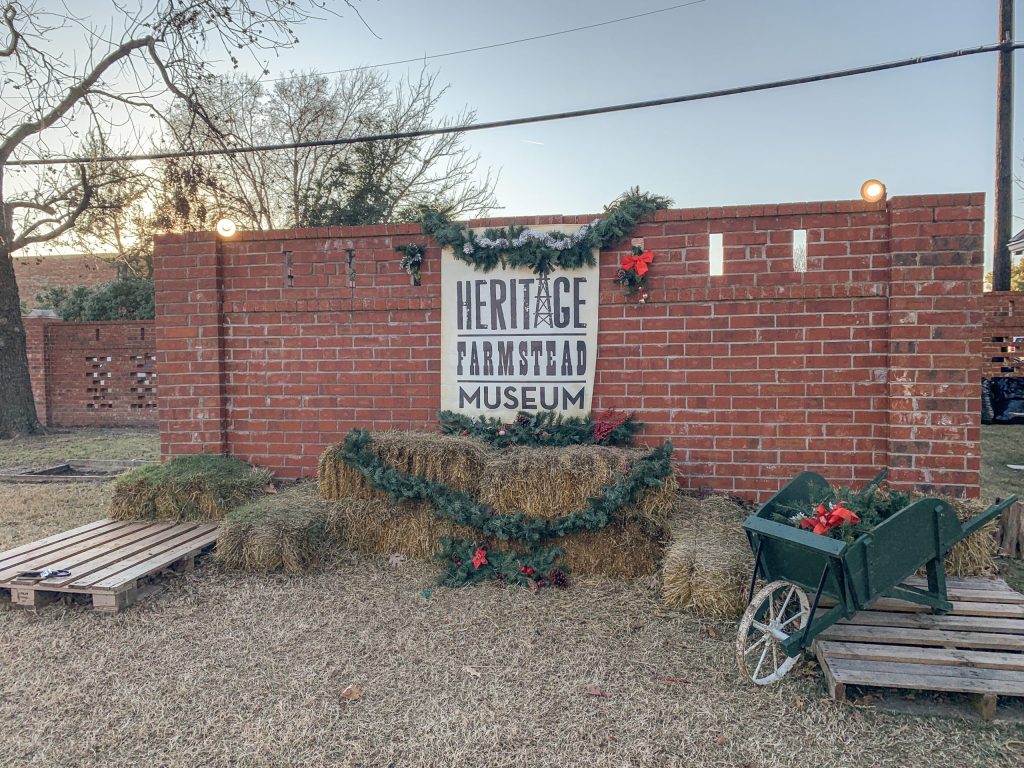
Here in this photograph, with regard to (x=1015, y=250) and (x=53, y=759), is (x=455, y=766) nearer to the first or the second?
(x=53, y=759)

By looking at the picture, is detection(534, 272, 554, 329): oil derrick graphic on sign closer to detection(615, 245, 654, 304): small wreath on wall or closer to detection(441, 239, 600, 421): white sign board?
detection(441, 239, 600, 421): white sign board

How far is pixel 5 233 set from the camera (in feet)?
36.7

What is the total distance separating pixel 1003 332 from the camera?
12.5m

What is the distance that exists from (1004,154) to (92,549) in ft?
55.8

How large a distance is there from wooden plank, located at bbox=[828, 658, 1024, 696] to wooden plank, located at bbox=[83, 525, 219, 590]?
4034 millimetres

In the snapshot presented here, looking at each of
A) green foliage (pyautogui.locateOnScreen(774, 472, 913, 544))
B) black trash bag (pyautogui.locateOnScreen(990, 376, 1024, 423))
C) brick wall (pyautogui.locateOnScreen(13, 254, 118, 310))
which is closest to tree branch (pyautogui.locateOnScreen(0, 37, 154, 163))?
green foliage (pyautogui.locateOnScreen(774, 472, 913, 544))

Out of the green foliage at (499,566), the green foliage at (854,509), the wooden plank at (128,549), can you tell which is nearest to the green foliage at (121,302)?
the wooden plank at (128,549)

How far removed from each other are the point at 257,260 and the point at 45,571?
9.65 feet

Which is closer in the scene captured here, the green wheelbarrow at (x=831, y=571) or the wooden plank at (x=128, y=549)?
the green wheelbarrow at (x=831, y=571)

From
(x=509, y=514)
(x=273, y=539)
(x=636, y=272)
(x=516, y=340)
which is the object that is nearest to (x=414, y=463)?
(x=509, y=514)

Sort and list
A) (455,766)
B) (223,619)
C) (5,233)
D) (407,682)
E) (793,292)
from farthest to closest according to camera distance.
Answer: (5,233) < (793,292) < (223,619) < (407,682) < (455,766)

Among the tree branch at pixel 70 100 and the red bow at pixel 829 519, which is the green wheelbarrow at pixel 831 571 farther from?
the tree branch at pixel 70 100

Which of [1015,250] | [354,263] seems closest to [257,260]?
[354,263]

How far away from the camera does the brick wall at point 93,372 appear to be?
543 inches
